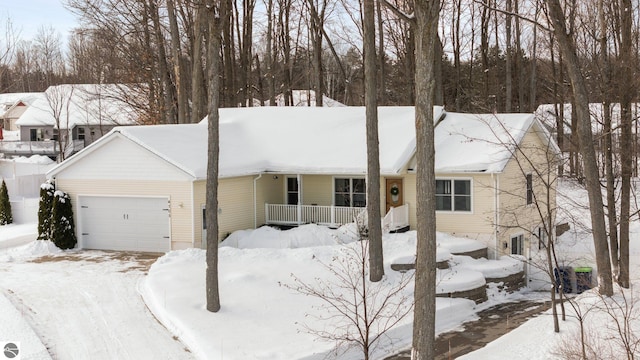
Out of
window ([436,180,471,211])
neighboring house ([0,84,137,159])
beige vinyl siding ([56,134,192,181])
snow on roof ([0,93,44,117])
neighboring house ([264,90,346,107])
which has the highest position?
snow on roof ([0,93,44,117])

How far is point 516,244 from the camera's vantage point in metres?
25.3

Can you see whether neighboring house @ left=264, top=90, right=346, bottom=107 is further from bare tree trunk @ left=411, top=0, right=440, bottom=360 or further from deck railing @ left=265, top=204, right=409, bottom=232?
bare tree trunk @ left=411, top=0, right=440, bottom=360

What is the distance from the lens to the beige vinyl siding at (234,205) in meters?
23.3

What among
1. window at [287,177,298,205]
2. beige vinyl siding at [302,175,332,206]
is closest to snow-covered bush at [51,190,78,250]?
window at [287,177,298,205]

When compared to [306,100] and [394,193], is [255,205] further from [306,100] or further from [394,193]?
[306,100]

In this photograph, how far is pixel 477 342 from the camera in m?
16.2

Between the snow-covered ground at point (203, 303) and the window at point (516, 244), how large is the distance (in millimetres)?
2090

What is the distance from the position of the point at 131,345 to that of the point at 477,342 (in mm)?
7960

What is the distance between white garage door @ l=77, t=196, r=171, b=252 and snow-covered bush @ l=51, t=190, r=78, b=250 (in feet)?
1.25

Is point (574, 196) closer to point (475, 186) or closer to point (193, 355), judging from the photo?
point (475, 186)

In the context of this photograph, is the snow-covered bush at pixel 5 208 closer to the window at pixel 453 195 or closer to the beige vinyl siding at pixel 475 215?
the beige vinyl siding at pixel 475 215

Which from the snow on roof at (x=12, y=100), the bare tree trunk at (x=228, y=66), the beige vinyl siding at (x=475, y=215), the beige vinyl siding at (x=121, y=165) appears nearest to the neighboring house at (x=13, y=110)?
the snow on roof at (x=12, y=100)

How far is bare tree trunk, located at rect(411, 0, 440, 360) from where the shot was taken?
37.0ft

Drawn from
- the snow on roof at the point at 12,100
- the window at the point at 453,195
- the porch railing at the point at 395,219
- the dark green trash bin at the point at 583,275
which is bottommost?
the dark green trash bin at the point at 583,275
